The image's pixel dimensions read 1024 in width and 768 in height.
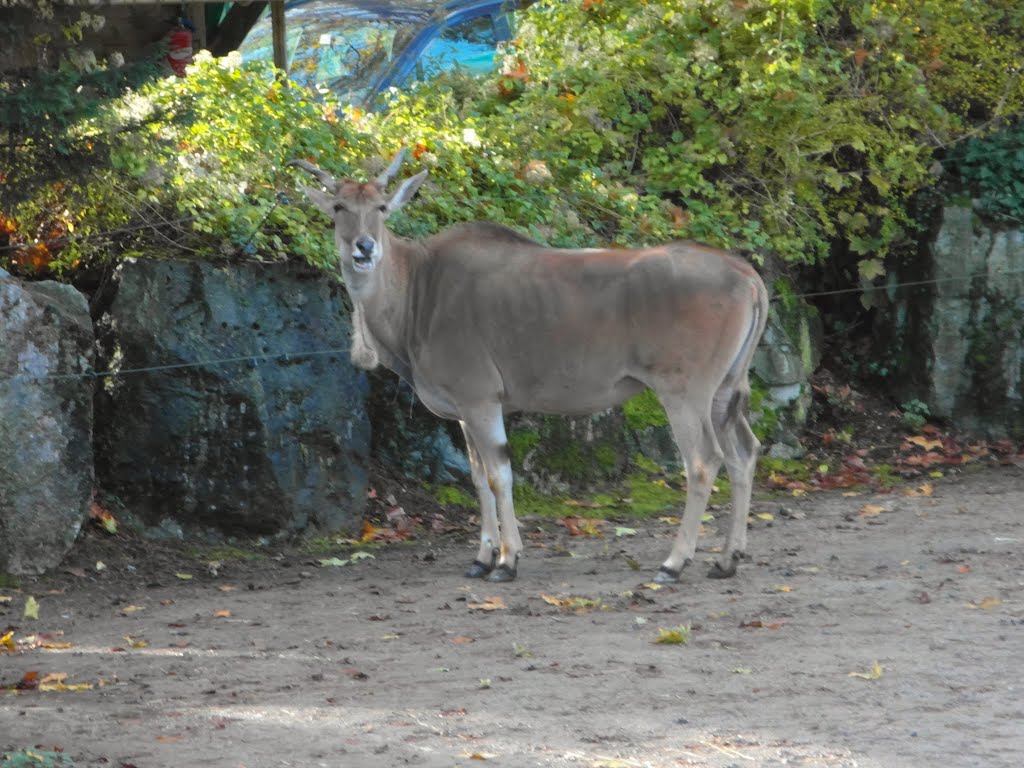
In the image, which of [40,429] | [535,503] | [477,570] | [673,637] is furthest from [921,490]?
[40,429]

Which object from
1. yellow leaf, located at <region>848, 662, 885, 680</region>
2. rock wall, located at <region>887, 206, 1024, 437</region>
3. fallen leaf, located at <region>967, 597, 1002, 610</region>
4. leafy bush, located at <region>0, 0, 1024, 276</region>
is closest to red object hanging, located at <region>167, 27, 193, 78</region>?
leafy bush, located at <region>0, 0, 1024, 276</region>

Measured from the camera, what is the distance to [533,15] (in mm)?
14398

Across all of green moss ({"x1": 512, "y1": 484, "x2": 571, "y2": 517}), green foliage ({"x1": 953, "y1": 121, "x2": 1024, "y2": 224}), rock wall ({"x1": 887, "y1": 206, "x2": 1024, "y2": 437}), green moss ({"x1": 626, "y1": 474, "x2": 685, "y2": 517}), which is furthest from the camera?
green foliage ({"x1": 953, "y1": 121, "x2": 1024, "y2": 224})

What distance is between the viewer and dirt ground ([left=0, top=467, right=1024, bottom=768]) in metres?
5.84

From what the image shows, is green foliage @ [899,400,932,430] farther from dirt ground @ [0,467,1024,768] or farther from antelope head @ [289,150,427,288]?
antelope head @ [289,150,427,288]

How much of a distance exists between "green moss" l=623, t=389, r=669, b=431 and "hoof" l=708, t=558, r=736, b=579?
9.93 feet

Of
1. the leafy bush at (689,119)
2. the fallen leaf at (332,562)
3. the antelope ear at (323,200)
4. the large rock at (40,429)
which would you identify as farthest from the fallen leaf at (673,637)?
the leafy bush at (689,119)

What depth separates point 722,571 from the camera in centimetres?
905

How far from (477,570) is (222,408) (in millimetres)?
1965

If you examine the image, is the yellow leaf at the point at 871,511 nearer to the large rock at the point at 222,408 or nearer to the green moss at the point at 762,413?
the green moss at the point at 762,413

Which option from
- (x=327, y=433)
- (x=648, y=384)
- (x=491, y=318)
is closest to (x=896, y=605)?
(x=648, y=384)

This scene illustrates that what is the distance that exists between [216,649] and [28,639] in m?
1.01

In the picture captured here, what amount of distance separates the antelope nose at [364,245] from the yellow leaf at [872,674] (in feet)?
12.0

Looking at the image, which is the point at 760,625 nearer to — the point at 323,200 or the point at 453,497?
the point at 323,200
